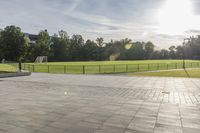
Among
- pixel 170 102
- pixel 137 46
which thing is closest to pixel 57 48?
pixel 137 46

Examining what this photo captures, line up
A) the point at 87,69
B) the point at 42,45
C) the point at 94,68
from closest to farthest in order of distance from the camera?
the point at 87,69
the point at 94,68
the point at 42,45

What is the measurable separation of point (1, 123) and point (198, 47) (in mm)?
98373

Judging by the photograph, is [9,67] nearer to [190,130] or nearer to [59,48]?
[190,130]

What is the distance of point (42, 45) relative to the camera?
65.1 metres

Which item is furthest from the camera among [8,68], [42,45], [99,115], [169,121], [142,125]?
[42,45]

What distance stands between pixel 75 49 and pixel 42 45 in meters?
14.8

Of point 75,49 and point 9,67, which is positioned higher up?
point 75,49

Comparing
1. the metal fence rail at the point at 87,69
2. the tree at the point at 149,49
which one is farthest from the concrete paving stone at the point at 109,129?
the tree at the point at 149,49

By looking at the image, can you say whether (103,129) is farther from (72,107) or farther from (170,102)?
(170,102)

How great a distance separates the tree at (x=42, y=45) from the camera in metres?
64.2

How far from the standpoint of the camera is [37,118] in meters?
5.91

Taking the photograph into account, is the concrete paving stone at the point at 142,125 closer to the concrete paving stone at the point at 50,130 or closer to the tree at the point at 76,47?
the concrete paving stone at the point at 50,130

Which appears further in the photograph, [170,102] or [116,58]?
[116,58]

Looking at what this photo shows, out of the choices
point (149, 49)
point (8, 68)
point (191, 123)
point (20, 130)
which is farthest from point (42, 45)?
point (191, 123)
